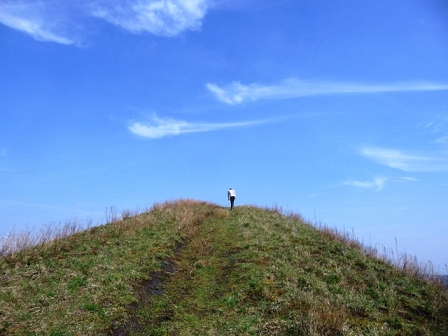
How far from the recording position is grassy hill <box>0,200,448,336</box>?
763 centimetres

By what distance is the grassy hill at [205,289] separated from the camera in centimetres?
763

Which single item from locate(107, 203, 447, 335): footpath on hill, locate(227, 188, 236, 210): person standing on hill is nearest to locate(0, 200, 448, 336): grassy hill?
locate(107, 203, 447, 335): footpath on hill

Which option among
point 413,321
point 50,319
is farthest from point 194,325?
point 413,321

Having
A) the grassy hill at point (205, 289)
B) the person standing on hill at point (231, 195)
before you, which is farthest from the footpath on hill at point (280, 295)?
the person standing on hill at point (231, 195)

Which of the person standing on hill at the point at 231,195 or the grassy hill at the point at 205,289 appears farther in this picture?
the person standing on hill at the point at 231,195

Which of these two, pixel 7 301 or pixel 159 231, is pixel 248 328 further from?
pixel 159 231

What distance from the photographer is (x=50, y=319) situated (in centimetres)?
725

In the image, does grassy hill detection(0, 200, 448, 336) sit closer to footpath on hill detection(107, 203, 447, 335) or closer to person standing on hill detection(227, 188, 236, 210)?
footpath on hill detection(107, 203, 447, 335)

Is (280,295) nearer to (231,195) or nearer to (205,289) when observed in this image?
(205,289)

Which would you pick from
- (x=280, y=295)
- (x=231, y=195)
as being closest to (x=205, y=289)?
(x=280, y=295)

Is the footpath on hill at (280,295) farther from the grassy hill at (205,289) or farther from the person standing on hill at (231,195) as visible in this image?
the person standing on hill at (231,195)

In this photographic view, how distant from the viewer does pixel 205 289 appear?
1048 cm

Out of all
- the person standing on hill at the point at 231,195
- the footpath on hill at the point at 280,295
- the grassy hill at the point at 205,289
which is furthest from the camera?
the person standing on hill at the point at 231,195

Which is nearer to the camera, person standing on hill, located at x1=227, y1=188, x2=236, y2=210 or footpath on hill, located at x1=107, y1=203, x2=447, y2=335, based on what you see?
footpath on hill, located at x1=107, y1=203, x2=447, y2=335
